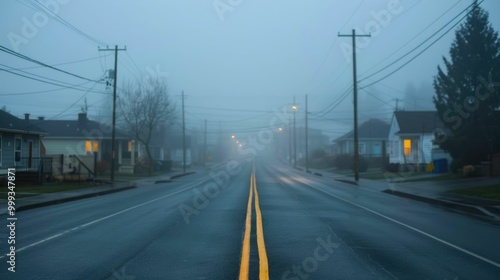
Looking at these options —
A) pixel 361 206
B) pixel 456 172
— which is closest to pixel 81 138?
pixel 456 172

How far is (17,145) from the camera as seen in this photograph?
111 feet

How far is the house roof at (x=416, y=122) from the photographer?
51219 millimetres

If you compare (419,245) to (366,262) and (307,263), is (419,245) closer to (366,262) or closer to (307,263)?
(366,262)

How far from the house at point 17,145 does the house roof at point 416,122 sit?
34.6 meters

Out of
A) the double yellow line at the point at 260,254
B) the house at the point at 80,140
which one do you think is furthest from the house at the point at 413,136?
the double yellow line at the point at 260,254

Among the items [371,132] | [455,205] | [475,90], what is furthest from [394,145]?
[455,205]

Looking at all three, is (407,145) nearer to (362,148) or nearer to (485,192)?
(362,148)

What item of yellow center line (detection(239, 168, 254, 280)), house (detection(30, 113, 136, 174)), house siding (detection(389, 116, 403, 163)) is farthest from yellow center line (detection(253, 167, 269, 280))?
house siding (detection(389, 116, 403, 163))

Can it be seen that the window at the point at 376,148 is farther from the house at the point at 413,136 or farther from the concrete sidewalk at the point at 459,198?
the concrete sidewalk at the point at 459,198

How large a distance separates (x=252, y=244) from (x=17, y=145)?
2841cm

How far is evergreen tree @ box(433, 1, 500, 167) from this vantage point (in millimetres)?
33500

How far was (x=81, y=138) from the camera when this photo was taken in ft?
168

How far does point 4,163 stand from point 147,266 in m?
27.1

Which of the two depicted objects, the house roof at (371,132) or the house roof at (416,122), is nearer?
the house roof at (416,122)
